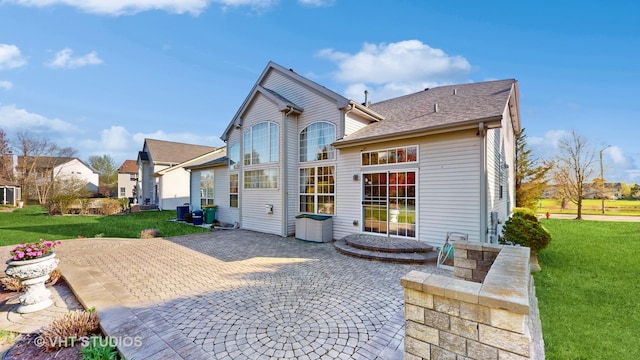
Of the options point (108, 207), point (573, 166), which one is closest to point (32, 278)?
point (108, 207)

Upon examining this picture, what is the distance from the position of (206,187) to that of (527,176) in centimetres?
2279

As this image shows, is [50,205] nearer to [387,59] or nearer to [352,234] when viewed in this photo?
[352,234]

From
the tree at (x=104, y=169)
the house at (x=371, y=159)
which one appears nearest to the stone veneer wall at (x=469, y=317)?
the house at (x=371, y=159)

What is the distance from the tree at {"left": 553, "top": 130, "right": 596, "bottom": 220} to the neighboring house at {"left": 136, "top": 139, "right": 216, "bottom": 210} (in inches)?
1153

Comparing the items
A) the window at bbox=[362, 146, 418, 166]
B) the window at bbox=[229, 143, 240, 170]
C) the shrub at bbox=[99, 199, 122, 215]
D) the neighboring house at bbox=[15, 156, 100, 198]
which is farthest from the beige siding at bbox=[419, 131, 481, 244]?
the neighboring house at bbox=[15, 156, 100, 198]

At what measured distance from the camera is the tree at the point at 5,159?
1133 inches

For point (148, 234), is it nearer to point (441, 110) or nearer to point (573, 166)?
point (441, 110)

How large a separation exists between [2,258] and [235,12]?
35.9 feet

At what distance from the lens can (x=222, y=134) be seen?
14039 mm

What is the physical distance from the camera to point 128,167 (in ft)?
127

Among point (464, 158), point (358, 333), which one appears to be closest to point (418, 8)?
point (464, 158)

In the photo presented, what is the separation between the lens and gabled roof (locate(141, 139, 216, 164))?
25625 mm

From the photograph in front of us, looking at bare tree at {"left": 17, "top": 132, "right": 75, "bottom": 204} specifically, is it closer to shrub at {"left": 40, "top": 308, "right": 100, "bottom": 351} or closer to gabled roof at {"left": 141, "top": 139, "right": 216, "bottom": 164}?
gabled roof at {"left": 141, "top": 139, "right": 216, "bottom": 164}

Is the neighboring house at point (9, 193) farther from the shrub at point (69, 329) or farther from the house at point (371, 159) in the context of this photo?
the shrub at point (69, 329)
